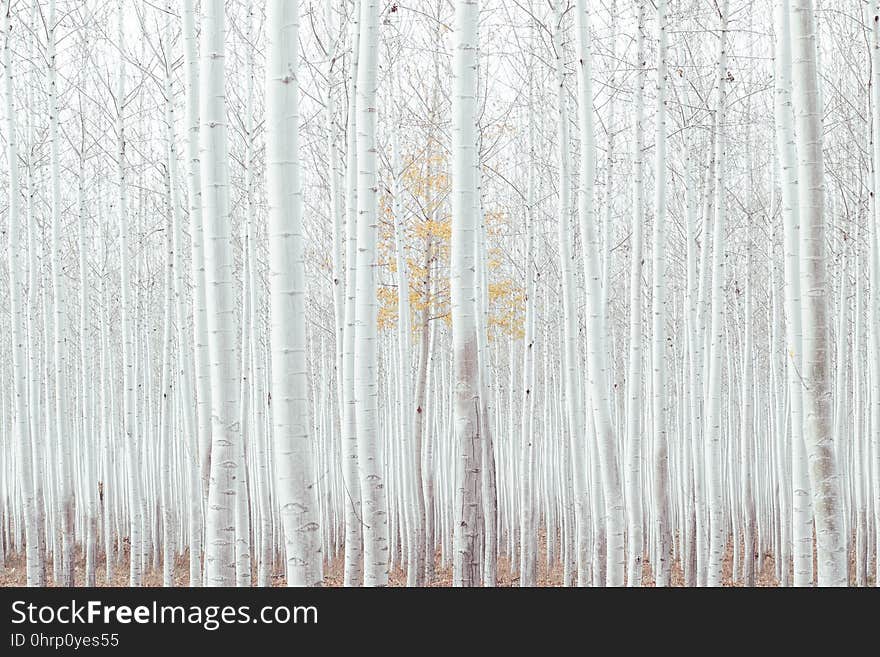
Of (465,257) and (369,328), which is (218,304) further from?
(465,257)

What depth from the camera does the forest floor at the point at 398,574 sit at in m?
12.7

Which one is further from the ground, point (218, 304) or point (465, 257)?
point (465, 257)

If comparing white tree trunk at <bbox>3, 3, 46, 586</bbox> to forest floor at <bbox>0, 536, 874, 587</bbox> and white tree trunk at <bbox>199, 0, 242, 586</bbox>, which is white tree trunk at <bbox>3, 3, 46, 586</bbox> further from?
white tree trunk at <bbox>199, 0, 242, 586</bbox>

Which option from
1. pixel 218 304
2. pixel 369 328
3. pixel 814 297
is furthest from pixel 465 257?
pixel 814 297

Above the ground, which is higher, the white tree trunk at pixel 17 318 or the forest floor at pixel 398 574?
the white tree trunk at pixel 17 318

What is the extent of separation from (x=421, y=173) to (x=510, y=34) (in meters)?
2.76

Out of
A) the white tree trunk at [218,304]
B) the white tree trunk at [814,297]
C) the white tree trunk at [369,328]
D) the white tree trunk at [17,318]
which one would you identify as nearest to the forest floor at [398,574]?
the white tree trunk at [17,318]

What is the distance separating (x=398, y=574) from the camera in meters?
13.5

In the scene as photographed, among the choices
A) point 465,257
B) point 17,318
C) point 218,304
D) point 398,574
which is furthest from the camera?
point 398,574

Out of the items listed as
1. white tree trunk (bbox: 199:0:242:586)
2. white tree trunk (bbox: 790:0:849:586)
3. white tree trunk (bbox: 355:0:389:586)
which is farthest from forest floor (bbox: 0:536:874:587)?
white tree trunk (bbox: 790:0:849:586)

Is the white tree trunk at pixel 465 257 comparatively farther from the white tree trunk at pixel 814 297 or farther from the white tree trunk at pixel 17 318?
the white tree trunk at pixel 17 318

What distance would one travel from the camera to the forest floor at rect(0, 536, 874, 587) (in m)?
12.7

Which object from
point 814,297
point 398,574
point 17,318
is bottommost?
point 398,574
